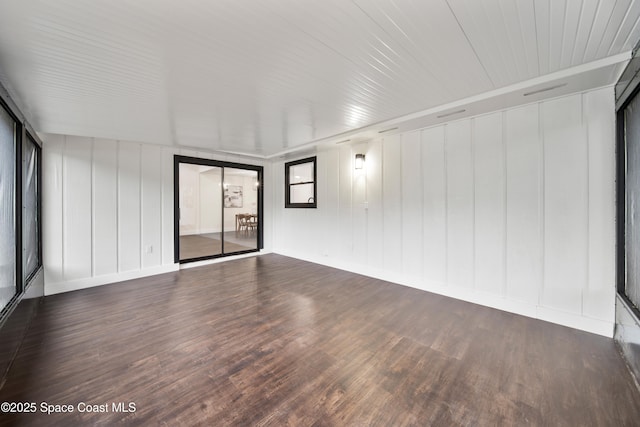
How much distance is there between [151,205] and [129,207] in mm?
330

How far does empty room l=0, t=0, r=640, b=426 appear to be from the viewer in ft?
5.10

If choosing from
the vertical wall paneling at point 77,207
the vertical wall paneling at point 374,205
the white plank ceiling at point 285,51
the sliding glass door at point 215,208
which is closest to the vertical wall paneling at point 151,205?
the sliding glass door at point 215,208

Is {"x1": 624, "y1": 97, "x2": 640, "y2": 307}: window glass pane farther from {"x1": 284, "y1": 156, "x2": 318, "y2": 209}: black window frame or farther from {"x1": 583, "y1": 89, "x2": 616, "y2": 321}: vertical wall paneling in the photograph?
{"x1": 284, "y1": 156, "x2": 318, "y2": 209}: black window frame

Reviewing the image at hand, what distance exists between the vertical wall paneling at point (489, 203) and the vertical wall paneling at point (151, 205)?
206 inches

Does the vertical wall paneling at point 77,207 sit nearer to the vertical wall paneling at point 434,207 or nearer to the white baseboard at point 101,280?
the white baseboard at point 101,280

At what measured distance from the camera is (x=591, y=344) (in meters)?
2.26

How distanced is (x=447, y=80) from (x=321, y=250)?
153 inches

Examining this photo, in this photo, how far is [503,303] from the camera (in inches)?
118

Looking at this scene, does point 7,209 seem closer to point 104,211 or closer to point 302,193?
point 104,211

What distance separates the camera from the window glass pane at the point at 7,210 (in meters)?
2.06

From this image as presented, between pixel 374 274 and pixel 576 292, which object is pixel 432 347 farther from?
pixel 374 274

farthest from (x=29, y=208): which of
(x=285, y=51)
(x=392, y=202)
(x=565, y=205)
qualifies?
(x=565, y=205)

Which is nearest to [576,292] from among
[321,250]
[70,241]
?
[321,250]

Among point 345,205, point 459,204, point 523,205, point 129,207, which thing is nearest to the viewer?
point 523,205
